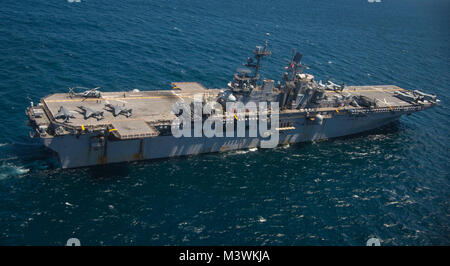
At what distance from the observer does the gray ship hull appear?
1491 inches

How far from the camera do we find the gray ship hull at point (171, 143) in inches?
1491

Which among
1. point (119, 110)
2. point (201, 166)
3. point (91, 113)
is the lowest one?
point (201, 166)

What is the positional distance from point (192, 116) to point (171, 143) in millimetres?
4038

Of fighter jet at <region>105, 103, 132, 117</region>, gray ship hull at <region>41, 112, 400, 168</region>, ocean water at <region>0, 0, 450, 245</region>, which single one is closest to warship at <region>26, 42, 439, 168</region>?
gray ship hull at <region>41, 112, 400, 168</region>

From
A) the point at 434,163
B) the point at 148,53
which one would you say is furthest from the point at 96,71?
the point at 434,163

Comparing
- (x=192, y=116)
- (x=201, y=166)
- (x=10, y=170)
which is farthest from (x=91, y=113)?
(x=201, y=166)

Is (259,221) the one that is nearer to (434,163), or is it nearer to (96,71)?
(434,163)

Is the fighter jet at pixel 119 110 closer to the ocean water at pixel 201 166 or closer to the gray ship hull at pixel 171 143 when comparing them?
the gray ship hull at pixel 171 143

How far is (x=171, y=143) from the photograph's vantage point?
42.2 meters

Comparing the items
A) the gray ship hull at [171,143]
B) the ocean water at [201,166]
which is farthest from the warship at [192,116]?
the ocean water at [201,166]

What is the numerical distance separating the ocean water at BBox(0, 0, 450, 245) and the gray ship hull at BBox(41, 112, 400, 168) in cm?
128

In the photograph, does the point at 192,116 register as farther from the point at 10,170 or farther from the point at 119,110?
the point at 10,170
